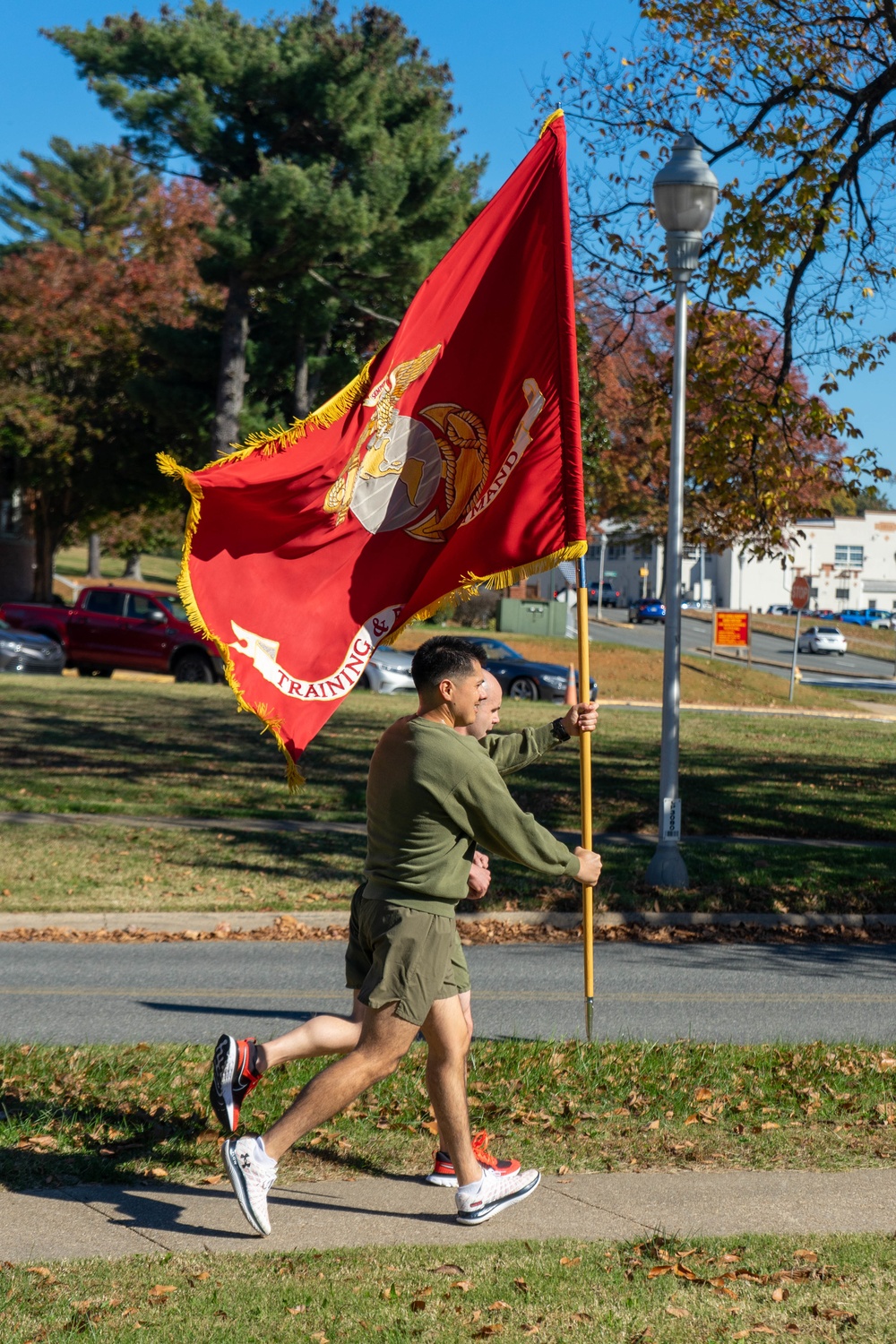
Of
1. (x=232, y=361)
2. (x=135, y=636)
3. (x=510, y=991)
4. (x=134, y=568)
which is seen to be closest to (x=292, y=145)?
(x=232, y=361)

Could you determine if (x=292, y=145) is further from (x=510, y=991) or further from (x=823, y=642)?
(x=823, y=642)

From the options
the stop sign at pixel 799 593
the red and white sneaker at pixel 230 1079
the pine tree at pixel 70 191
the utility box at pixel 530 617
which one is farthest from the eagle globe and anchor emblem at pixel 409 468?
the pine tree at pixel 70 191

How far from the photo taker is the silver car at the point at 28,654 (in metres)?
30.6

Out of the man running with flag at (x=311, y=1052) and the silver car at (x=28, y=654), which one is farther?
the silver car at (x=28, y=654)

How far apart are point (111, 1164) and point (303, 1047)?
102cm

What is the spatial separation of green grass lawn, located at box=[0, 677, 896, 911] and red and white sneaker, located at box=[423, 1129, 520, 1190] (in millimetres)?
6185

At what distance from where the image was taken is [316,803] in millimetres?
15438

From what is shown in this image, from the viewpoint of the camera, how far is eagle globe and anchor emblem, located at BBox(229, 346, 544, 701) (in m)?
6.03

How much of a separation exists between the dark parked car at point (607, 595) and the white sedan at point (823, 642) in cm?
2552

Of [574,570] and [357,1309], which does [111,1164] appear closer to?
[357,1309]

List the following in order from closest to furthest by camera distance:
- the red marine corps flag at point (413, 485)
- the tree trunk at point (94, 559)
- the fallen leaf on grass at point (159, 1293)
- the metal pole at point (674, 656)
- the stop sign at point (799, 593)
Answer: the fallen leaf on grass at point (159, 1293)
the red marine corps flag at point (413, 485)
the metal pole at point (674, 656)
the stop sign at point (799, 593)
the tree trunk at point (94, 559)

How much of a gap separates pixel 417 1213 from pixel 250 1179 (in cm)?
68

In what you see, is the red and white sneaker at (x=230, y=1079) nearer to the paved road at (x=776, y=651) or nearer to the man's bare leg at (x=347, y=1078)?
the man's bare leg at (x=347, y=1078)

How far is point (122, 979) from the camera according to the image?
29.7 feet
